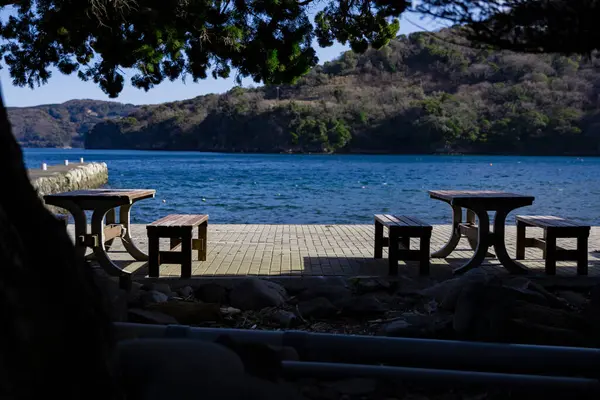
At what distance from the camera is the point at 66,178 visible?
2697 centimetres

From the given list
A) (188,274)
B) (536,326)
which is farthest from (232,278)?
(536,326)

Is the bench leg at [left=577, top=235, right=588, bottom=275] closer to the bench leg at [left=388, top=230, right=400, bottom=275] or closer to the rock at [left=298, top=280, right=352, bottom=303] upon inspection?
the bench leg at [left=388, top=230, right=400, bottom=275]

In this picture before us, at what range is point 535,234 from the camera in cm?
887

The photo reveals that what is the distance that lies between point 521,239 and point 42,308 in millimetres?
5981

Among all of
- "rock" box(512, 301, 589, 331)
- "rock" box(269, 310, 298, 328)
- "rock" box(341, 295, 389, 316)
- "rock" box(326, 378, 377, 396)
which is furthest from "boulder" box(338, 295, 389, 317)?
"rock" box(326, 378, 377, 396)

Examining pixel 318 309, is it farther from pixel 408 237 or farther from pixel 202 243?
pixel 202 243

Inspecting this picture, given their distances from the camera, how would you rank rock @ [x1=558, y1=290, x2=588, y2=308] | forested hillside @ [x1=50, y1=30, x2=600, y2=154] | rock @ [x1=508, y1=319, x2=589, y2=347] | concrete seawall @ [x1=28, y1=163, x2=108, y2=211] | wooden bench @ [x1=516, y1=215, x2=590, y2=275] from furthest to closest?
forested hillside @ [x1=50, y1=30, x2=600, y2=154]
concrete seawall @ [x1=28, y1=163, x2=108, y2=211]
wooden bench @ [x1=516, y1=215, x2=590, y2=275]
rock @ [x1=558, y1=290, x2=588, y2=308]
rock @ [x1=508, y1=319, x2=589, y2=347]

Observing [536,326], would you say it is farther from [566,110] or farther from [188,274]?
[566,110]

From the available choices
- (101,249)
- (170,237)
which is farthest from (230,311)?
(101,249)

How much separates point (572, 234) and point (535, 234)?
3093 millimetres

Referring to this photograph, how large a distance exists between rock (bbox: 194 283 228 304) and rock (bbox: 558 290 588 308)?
2698 millimetres

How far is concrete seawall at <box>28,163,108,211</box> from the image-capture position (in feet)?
71.8

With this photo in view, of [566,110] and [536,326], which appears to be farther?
[566,110]

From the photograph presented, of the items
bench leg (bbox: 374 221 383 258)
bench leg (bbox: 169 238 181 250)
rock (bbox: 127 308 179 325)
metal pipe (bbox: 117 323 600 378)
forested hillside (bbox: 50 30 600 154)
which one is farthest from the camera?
forested hillside (bbox: 50 30 600 154)
